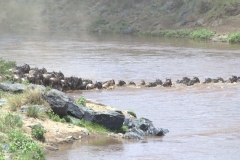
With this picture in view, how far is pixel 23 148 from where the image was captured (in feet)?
39.6

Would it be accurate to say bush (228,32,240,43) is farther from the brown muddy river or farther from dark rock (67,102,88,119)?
dark rock (67,102,88,119)

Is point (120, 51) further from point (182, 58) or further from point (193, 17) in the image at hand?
point (193, 17)

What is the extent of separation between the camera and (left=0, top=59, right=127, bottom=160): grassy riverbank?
12023 millimetres

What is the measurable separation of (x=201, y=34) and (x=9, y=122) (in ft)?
175

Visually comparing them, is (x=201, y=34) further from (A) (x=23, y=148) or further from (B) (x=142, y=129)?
(A) (x=23, y=148)

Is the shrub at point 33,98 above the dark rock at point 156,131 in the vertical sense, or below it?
above

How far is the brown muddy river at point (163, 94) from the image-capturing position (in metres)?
14.0

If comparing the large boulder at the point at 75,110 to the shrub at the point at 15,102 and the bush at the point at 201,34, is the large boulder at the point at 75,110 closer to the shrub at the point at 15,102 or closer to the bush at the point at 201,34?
the shrub at the point at 15,102

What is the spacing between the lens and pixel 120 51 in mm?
48062

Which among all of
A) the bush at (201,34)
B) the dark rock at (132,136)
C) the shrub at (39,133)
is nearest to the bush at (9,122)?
the shrub at (39,133)

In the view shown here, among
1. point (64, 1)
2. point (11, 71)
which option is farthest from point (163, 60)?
point (64, 1)

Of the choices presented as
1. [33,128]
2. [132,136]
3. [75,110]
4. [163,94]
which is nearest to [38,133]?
[33,128]

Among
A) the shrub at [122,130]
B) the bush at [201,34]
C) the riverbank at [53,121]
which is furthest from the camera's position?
the bush at [201,34]

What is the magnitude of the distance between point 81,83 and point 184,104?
19.8ft
